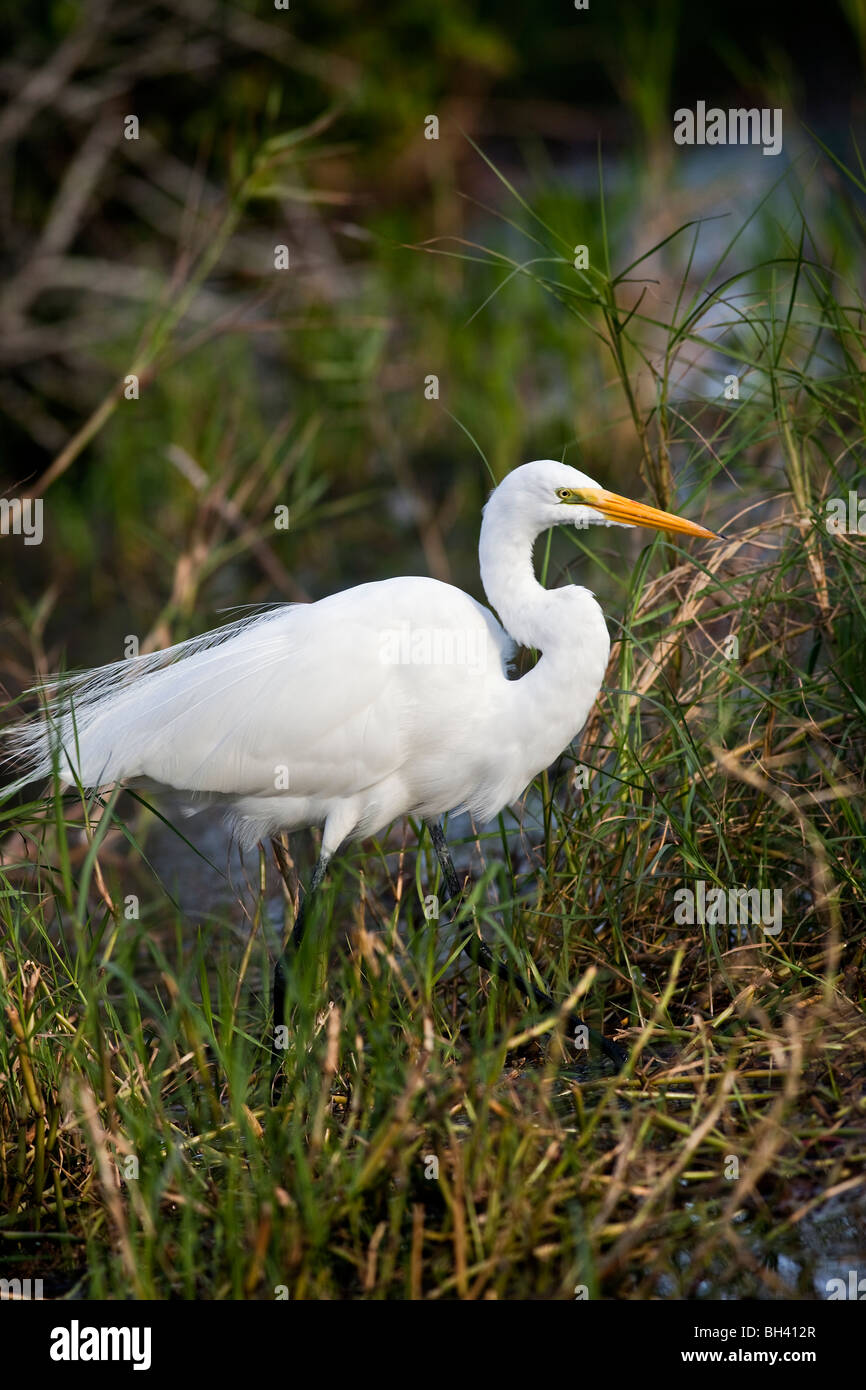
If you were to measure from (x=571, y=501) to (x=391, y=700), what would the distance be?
0.58 metres

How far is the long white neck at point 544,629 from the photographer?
2.82m

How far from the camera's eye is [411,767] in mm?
3123

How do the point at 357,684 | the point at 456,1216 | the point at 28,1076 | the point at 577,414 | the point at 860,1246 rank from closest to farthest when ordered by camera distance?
the point at 456,1216 → the point at 860,1246 → the point at 28,1076 → the point at 357,684 → the point at 577,414

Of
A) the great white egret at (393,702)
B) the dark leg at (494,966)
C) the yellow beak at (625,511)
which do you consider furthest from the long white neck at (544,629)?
the dark leg at (494,966)

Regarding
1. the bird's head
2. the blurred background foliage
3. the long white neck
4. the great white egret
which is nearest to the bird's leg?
the great white egret

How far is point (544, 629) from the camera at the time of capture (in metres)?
2.87

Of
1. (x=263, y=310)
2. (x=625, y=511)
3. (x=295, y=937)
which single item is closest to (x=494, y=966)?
(x=295, y=937)

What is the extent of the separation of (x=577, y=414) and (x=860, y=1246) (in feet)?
14.8

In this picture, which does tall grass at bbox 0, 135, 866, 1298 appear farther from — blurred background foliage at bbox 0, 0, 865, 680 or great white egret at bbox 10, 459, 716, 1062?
blurred background foliage at bbox 0, 0, 865, 680

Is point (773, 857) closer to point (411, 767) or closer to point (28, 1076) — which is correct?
point (411, 767)

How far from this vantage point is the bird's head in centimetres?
281

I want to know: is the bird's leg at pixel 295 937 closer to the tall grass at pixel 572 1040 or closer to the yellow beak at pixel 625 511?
the tall grass at pixel 572 1040

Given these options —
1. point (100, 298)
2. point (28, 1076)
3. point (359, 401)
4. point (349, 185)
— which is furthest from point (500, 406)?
→ point (28, 1076)

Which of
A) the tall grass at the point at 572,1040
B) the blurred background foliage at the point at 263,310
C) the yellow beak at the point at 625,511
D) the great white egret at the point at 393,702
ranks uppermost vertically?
the blurred background foliage at the point at 263,310
